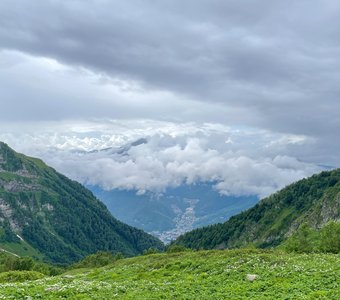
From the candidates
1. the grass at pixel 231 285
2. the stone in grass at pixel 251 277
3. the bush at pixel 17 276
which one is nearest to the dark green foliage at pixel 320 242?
the grass at pixel 231 285

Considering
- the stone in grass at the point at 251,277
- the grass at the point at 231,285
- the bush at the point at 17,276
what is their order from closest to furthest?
the grass at the point at 231,285
the stone in grass at the point at 251,277
the bush at the point at 17,276

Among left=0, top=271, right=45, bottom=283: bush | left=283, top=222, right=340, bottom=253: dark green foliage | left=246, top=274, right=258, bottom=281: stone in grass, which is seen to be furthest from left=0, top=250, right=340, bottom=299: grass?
left=0, top=271, right=45, bottom=283: bush

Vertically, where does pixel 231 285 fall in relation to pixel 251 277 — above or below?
below

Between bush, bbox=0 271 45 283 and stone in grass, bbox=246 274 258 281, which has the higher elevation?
stone in grass, bbox=246 274 258 281

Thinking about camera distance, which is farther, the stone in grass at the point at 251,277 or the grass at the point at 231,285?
the stone in grass at the point at 251,277

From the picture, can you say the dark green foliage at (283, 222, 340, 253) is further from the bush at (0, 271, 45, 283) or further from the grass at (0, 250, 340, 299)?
the bush at (0, 271, 45, 283)

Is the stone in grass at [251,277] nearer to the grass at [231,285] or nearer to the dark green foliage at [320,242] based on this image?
the grass at [231,285]

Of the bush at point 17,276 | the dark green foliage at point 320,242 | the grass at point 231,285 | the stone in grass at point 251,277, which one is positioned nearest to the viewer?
the grass at point 231,285

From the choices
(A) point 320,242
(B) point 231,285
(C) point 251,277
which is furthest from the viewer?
(A) point 320,242

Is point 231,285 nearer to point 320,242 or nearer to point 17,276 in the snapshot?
point 17,276

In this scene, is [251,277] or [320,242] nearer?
[251,277]

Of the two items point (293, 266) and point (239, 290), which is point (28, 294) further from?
point (293, 266)

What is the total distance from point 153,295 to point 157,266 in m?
22.7

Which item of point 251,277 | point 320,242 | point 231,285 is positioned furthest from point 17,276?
point 320,242
